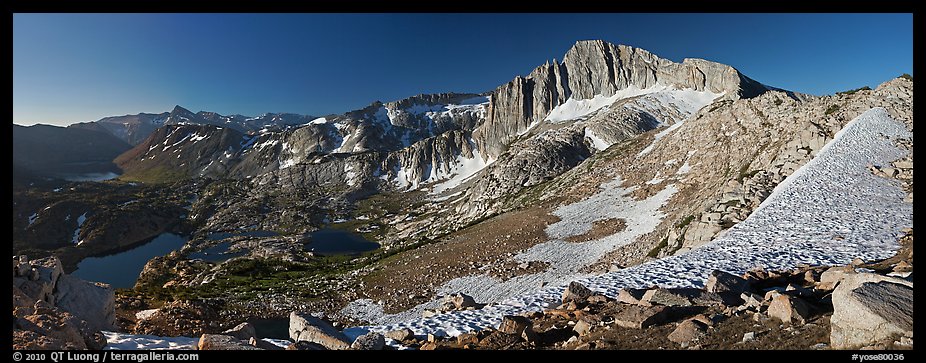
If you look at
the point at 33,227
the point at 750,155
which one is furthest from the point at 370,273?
the point at 33,227

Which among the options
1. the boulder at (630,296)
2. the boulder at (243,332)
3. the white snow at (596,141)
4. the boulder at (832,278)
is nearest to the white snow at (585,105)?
the white snow at (596,141)

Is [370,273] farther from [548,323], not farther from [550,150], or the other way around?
[550,150]

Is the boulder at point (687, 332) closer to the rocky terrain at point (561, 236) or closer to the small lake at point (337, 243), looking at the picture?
the rocky terrain at point (561, 236)

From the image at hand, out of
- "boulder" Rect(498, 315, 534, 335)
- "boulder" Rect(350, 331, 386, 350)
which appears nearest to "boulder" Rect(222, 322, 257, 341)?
"boulder" Rect(350, 331, 386, 350)

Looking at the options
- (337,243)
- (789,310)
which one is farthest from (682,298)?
(337,243)

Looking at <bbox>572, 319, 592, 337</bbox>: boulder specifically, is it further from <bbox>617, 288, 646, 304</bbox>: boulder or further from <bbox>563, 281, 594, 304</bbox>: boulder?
<bbox>563, 281, 594, 304</bbox>: boulder

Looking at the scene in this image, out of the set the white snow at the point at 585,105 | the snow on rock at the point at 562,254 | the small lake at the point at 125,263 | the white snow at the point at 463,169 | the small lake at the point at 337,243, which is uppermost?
the white snow at the point at 585,105
